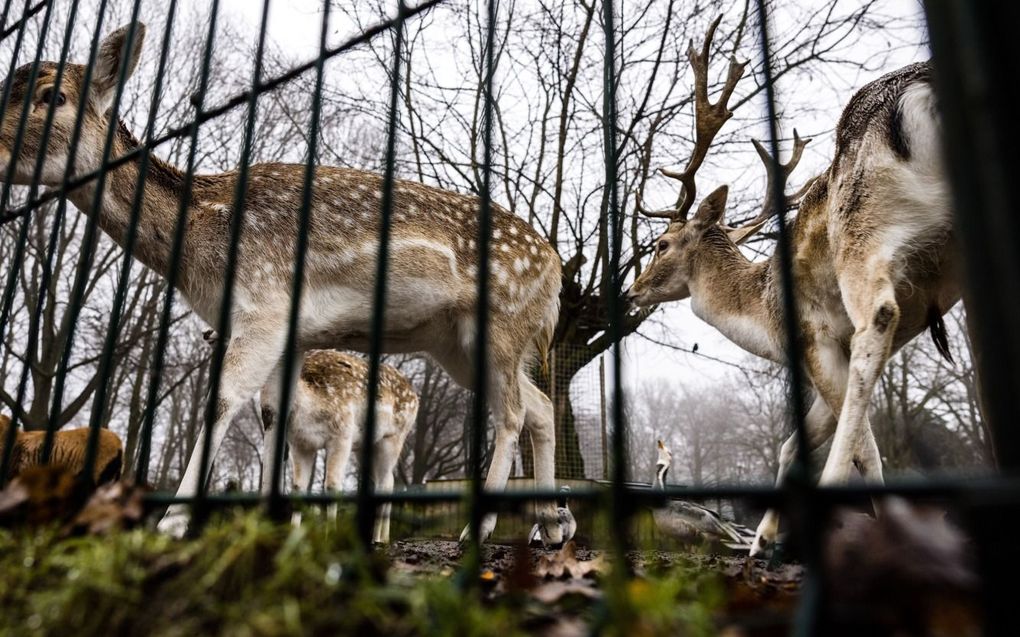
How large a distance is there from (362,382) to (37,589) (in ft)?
23.5

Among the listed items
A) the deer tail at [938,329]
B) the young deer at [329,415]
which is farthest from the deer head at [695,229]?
the young deer at [329,415]

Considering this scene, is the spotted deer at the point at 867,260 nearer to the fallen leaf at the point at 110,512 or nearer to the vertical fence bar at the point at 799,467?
the vertical fence bar at the point at 799,467

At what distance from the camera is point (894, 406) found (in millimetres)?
23250

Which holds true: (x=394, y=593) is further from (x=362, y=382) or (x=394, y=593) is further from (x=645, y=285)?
(x=362, y=382)

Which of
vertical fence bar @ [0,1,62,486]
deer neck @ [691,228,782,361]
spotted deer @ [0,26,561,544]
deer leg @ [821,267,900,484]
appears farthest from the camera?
deer neck @ [691,228,782,361]

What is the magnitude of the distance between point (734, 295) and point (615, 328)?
176 inches

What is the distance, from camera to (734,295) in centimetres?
541

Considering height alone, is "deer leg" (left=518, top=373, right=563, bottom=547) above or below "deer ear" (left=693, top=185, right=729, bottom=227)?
below

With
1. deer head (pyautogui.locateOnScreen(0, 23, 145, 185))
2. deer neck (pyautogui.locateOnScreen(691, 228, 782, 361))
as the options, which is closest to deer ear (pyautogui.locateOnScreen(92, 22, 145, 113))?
deer head (pyautogui.locateOnScreen(0, 23, 145, 185))

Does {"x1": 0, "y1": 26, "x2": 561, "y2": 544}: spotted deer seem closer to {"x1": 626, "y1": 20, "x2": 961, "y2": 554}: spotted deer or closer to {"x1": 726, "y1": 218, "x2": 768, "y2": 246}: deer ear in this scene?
{"x1": 626, "y1": 20, "x2": 961, "y2": 554}: spotted deer

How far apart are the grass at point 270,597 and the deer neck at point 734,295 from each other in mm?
4231

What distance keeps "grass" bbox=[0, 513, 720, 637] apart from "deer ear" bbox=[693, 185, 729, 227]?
482cm

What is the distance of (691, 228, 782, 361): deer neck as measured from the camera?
506 cm

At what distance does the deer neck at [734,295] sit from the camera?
5.06 metres
